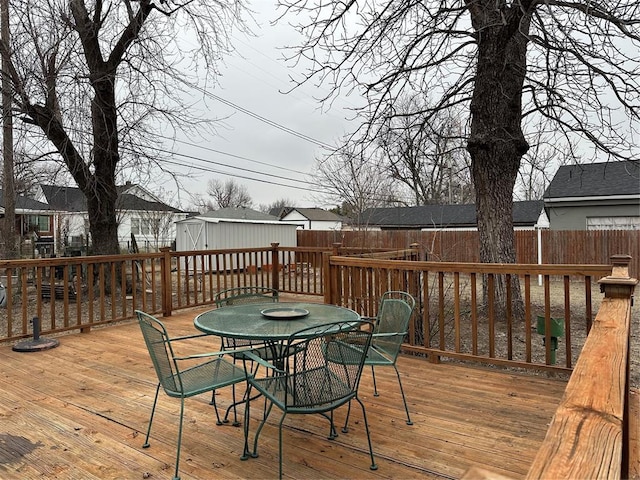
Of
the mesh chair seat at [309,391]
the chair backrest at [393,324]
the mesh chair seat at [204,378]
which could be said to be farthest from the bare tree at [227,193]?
the mesh chair seat at [309,391]

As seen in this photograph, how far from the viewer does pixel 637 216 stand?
12562 millimetres

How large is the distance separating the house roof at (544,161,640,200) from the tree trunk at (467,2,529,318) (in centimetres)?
653

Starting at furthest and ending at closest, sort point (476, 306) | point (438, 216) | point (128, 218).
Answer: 1. point (128, 218)
2. point (438, 216)
3. point (476, 306)

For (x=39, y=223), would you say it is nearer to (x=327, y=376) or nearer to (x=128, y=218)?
(x=128, y=218)

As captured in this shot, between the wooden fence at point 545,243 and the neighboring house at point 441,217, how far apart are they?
1.14 meters

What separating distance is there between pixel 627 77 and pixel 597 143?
95 centimetres

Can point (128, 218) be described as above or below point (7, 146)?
below

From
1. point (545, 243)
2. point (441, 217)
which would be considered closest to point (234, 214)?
point (441, 217)

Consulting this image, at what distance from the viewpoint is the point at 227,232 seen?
1582cm

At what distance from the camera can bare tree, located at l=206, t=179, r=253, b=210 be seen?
138ft

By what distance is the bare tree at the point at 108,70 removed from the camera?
6.71 metres

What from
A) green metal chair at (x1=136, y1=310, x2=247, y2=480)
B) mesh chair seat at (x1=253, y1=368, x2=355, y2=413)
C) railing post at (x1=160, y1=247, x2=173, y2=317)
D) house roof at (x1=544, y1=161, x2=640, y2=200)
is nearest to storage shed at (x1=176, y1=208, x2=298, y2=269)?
railing post at (x1=160, y1=247, x2=173, y2=317)

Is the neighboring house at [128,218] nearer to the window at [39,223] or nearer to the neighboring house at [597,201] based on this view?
the window at [39,223]

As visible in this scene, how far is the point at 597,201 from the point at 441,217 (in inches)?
214
